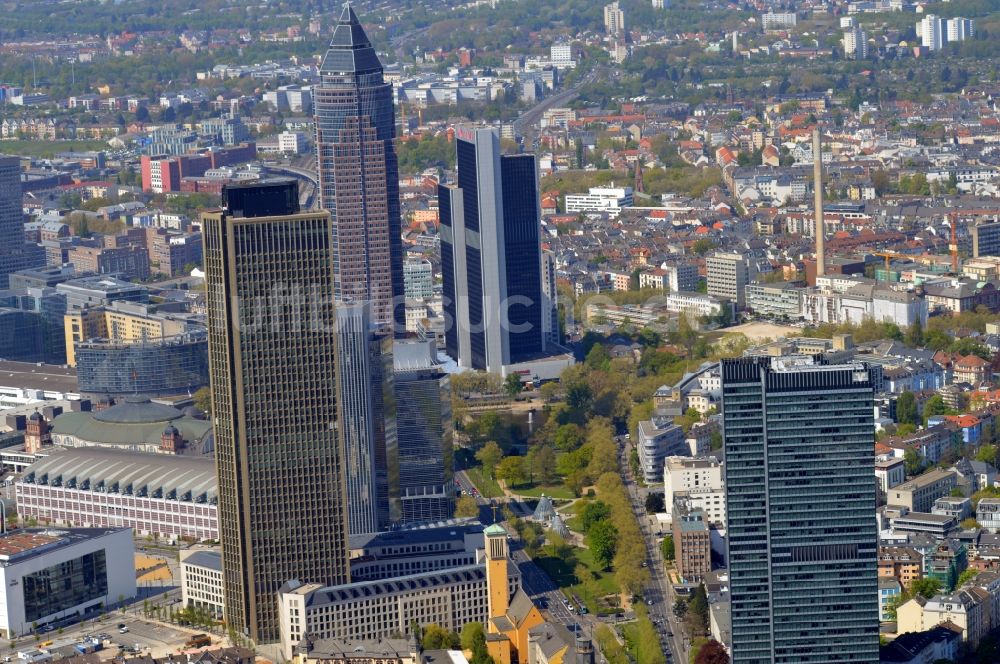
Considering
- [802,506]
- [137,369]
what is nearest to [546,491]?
[137,369]

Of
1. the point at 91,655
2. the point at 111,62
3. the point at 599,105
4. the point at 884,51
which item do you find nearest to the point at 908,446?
the point at 91,655

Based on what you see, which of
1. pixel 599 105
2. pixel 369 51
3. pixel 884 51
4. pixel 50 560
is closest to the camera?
pixel 50 560

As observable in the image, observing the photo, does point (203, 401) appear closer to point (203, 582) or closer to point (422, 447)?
point (422, 447)

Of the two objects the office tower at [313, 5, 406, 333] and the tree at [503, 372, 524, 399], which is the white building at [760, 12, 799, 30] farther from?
the tree at [503, 372, 524, 399]

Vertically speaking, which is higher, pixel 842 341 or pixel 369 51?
pixel 369 51

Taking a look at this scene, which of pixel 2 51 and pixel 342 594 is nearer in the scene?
pixel 342 594

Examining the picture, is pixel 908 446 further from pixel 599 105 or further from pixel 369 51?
pixel 599 105

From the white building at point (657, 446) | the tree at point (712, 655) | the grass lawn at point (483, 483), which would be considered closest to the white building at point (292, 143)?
the grass lawn at point (483, 483)
